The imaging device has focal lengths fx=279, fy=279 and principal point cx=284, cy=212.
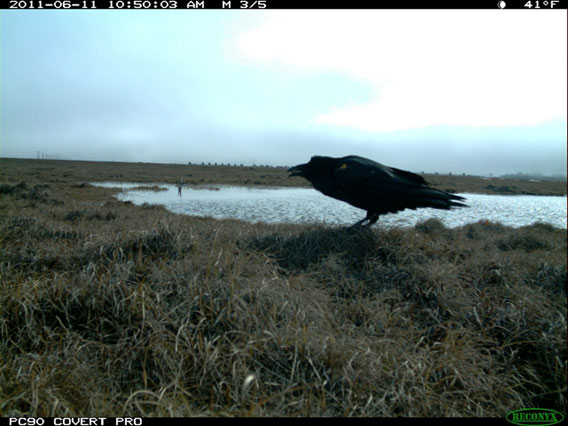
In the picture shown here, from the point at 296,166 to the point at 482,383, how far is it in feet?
11.7

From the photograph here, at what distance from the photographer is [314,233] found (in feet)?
13.3

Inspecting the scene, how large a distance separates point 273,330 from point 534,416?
1.84 m

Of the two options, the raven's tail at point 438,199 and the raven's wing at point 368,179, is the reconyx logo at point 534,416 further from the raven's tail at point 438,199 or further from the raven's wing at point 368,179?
the raven's wing at point 368,179

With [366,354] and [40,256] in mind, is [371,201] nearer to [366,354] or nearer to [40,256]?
[366,354]

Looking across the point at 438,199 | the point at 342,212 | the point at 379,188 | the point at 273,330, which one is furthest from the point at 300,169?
the point at 342,212

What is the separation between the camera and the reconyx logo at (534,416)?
6.04 ft

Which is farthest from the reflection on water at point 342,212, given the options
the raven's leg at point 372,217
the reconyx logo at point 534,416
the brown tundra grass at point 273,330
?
the reconyx logo at point 534,416

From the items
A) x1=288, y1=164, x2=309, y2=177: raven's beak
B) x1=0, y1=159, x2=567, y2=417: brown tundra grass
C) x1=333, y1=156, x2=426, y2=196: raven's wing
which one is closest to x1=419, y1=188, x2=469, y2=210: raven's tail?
x1=333, y1=156, x2=426, y2=196: raven's wing

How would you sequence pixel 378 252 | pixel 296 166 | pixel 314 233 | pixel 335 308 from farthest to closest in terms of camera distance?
1. pixel 296 166
2. pixel 314 233
3. pixel 378 252
4. pixel 335 308

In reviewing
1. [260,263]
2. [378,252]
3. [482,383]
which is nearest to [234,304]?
[260,263]

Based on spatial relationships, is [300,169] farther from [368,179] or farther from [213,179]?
[213,179]

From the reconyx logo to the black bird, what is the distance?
8.11ft

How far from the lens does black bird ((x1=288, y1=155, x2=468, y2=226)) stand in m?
3.91

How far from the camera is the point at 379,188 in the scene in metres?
3.98
